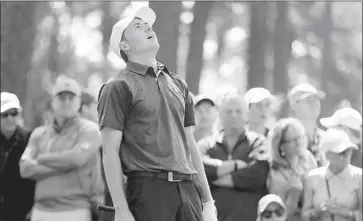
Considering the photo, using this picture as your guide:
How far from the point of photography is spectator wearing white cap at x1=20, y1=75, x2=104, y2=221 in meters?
8.01

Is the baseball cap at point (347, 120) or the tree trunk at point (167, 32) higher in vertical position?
the tree trunk at point (167, 32)

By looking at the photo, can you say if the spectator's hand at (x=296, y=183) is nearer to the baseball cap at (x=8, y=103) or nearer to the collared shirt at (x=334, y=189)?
the collared shirt at (x=334, y=189)

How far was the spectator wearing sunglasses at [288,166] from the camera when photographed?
24.7ft

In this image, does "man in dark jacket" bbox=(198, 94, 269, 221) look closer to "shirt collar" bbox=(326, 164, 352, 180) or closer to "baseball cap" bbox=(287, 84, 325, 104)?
"shirt collar" bbox=(326, 164, 352, 180)

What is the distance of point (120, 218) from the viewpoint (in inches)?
189

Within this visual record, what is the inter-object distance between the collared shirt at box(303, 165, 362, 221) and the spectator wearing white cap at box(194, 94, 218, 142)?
1695mm

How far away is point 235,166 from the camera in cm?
743

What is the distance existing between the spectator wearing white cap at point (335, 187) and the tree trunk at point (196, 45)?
911 centimetres

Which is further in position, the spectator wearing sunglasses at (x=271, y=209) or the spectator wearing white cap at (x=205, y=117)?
the spectator wearing white cap at (x=205, y=117)

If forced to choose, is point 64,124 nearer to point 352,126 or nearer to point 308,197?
point 308,197

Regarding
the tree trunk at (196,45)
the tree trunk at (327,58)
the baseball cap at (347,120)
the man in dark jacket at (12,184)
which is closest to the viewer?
the baseball cap at (347,120)

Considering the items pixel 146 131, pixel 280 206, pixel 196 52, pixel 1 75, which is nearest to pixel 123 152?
pixel 146 131

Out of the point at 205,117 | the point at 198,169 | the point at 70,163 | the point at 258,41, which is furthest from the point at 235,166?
the point at 258,41

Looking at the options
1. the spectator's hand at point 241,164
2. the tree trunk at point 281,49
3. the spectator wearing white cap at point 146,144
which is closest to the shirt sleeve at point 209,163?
the spectator's hand at point 241,164
